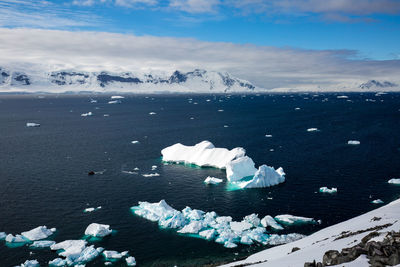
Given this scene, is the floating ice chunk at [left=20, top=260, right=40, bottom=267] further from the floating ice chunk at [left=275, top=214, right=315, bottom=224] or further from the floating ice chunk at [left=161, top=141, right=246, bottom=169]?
the floating ice chunk at [left=161, top=141, right=246, bottom=169]

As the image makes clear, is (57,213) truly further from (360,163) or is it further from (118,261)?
(360,163)

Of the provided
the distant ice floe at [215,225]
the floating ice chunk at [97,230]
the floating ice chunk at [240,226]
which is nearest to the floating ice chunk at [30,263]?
the floating ice chunk at [97,230]

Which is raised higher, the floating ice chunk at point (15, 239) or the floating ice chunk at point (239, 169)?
the floating ice chunk at point (239, 169)

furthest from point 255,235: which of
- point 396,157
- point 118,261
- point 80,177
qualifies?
point 396,157

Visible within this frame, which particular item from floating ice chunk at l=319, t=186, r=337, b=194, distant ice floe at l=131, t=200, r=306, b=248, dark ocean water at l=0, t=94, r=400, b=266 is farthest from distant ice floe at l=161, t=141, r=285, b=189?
distant ice floe at l=131, t=200, r=306, b=248

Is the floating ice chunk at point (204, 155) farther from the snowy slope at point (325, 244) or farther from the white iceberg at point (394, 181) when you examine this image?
the snowy slope at point (325, 244)

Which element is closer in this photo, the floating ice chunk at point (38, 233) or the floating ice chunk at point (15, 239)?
the floating ice chunk at point (15, 239)
